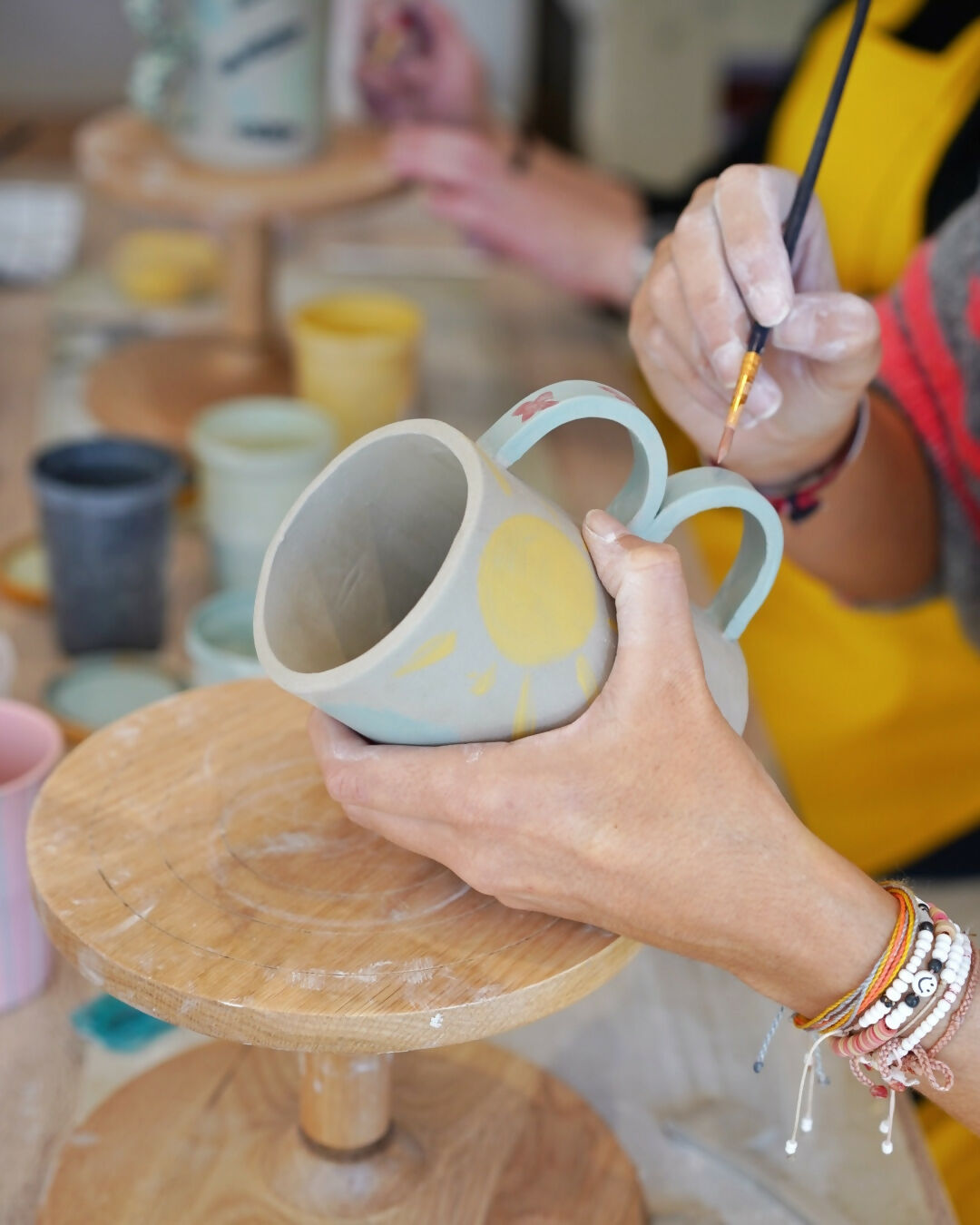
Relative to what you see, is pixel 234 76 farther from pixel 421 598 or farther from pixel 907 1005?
pixel 907 1005

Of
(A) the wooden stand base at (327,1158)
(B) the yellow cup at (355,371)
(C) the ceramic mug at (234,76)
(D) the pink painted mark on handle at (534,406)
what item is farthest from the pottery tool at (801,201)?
(C) the ceramic mug at (234,76)

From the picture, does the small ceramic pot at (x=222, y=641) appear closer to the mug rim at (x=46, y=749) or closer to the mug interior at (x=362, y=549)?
the mug rim at (x=46, y=749)

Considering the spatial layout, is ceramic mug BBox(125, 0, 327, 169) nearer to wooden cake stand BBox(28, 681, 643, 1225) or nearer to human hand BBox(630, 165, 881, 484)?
human hand BBox(630, 165, 881, 484)

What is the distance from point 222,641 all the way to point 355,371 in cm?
38

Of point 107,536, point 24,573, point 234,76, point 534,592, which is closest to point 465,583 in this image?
point 534,592

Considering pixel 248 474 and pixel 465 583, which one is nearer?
pixel 465 583

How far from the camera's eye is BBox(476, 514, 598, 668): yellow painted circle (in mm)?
464

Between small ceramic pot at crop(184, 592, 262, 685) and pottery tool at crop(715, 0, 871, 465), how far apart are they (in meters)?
0.31

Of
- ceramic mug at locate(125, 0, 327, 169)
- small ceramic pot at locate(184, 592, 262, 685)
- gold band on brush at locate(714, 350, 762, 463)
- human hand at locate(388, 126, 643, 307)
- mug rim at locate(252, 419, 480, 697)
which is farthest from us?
human hand at locate(388, 126, 643, 307)

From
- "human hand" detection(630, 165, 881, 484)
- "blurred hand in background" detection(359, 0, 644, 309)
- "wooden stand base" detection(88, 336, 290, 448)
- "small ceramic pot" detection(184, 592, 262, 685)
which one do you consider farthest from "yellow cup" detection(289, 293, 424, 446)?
"human hand" detection(630, 165, 881, 484)

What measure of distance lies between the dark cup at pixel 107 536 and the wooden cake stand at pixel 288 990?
0.27m

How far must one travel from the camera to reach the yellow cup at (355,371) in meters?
1.13

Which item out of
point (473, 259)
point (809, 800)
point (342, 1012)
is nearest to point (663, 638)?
point (342, 1012)

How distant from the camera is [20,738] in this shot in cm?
69
